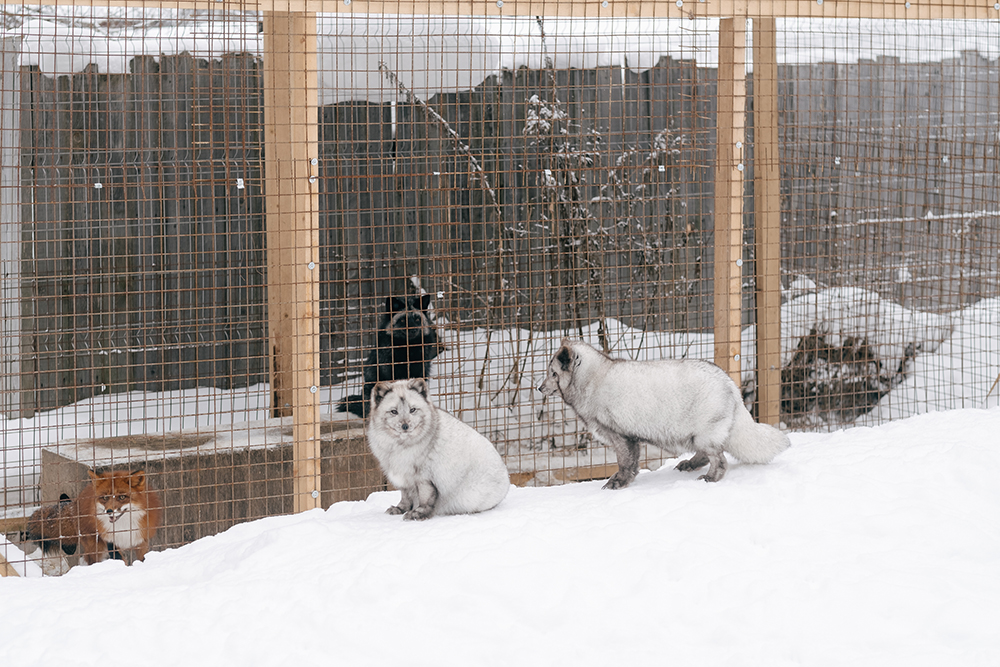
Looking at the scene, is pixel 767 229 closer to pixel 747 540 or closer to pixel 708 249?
pixel 708 249

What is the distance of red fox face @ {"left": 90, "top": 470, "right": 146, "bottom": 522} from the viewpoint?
4453 millimetres

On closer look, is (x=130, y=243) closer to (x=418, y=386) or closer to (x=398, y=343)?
(x=398, y=343)

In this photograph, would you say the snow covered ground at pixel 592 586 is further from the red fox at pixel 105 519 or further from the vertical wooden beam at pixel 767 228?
the vertical wooden beam at pixel 767 228

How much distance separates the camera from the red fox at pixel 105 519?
448 cm

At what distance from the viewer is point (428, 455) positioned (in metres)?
3.60

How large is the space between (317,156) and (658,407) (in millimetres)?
2150

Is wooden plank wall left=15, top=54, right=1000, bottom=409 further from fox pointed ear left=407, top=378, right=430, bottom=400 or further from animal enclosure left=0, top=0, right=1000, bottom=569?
fox pointed ear left=407, top=378, right=430, bottom=400

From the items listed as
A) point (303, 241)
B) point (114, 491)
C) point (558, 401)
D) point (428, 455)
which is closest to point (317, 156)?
point (303, 241)

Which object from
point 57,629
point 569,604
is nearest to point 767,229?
point 569,604

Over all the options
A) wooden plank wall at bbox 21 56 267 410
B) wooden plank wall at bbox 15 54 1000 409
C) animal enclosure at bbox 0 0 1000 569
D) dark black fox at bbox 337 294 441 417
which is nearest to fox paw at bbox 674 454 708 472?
animal enclosure at bbox 0 0 1000 569

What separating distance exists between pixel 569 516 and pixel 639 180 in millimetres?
3860

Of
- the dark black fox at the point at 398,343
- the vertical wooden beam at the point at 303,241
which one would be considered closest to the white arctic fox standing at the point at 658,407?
the vertical wooden beam at the point at 303,241

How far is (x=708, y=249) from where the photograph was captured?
7.00 metres

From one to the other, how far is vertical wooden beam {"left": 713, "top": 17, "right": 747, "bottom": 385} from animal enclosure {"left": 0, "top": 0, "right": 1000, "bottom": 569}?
0.02 m
